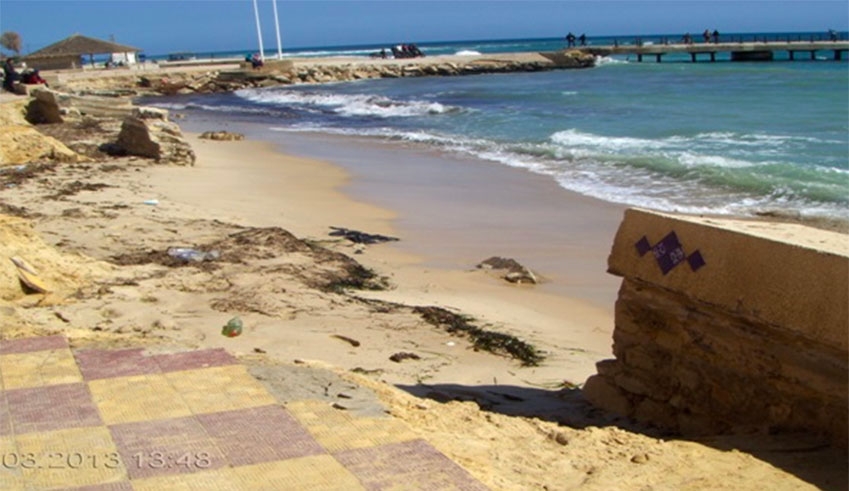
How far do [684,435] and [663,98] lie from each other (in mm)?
30111

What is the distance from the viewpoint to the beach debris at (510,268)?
906cm

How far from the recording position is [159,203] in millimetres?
11805

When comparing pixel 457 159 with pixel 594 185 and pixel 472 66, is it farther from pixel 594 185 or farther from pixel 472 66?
pixel 472 66

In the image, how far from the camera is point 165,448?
151 inches

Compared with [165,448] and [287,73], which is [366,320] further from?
[287,73]

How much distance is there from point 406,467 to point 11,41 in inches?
2721

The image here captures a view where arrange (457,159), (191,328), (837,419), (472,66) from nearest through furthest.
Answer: (837,419) → (191,328) → (457,159) → (472,66)

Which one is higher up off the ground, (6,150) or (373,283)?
(6,150)

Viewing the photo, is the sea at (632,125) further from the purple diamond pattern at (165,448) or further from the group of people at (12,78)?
the purple diamond pattern at (165,448)

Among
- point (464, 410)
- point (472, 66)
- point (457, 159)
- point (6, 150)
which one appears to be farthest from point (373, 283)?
point (472, 66)

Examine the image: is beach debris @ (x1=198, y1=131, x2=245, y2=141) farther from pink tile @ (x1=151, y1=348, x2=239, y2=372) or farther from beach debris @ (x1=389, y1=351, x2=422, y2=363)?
pink tile @ (x1=151, y1=348, x2=239, y2=372)

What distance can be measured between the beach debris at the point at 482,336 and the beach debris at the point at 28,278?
110 inches

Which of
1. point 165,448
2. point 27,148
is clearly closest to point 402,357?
point 165,448

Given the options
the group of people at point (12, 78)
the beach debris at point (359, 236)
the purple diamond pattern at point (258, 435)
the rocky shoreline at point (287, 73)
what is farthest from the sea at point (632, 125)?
the purple diamond pattern at point (258, 435)
